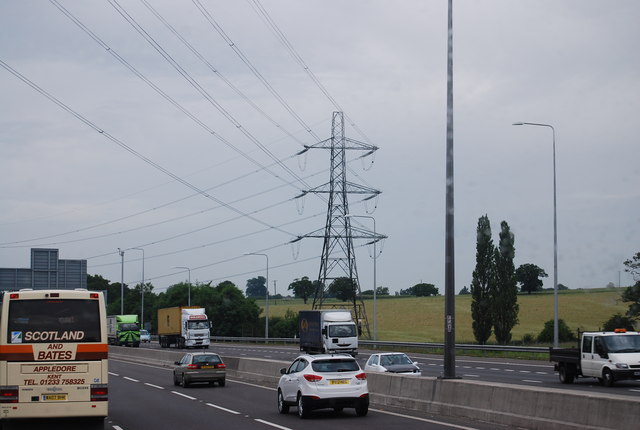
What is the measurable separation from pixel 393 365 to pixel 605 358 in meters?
7.56

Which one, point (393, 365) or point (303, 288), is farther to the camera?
point (303, 288)

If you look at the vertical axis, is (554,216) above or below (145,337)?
above

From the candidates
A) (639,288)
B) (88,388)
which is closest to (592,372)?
(88,388)

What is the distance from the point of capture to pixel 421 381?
22828 millimetres

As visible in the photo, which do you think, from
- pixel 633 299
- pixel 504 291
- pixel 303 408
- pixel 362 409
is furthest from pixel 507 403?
pixel 504 291

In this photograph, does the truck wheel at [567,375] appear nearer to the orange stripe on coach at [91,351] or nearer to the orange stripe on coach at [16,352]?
the orange stripe on coach at [91,351]

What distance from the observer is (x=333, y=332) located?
55188 millimetres

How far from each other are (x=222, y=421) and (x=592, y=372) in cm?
1684

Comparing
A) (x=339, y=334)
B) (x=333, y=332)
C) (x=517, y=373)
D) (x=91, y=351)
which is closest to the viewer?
(x=91, y=351)

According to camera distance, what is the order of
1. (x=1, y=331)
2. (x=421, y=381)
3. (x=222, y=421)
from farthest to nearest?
(x=421, y=381)
(x=222, y=421)
(x=1, y=331)

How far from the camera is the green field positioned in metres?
78.2

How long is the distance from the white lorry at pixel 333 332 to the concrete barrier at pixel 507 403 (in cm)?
2817

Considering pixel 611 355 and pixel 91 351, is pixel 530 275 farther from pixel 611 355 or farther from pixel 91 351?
pixel 91 351

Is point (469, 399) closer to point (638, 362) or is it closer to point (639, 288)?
point (638, 362)
